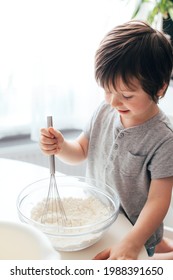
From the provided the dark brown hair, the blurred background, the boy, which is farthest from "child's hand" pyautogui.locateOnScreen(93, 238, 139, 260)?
the blurred background

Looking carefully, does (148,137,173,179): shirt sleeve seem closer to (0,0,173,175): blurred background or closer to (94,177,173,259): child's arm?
(94,177,173,259): child's arm

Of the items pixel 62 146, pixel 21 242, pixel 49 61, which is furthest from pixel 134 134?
pixel 49 61

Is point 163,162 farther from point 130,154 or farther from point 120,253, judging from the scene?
point 120,253

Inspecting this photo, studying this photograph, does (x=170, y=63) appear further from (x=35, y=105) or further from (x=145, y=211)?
(x=35, y=105)

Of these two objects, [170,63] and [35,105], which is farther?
[35,105]

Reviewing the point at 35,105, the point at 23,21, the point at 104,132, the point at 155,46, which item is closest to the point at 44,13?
the point at 23,21

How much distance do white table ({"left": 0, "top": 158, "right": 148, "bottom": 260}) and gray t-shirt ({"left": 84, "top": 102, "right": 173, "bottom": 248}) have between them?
135mm

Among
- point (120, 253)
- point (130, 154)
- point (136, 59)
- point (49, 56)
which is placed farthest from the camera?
point (49, 56)

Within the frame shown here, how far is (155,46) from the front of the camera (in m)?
0.95

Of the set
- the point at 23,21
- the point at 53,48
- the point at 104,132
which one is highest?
the point at 23,21

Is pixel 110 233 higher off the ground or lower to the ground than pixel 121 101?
lower

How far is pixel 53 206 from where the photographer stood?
95cm

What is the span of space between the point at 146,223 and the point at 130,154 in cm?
21

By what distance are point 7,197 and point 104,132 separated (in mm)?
323
